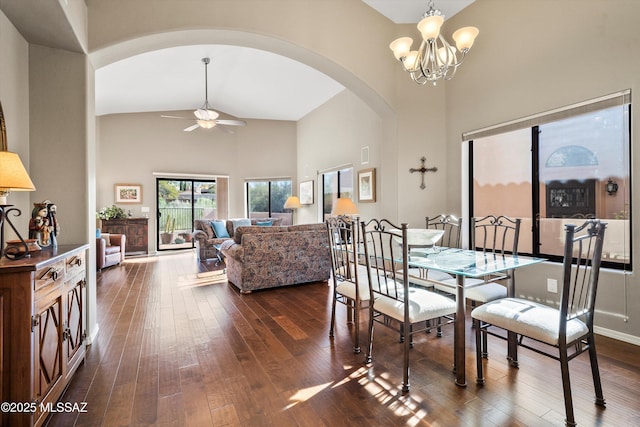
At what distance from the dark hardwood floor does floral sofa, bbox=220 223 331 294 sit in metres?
0.95

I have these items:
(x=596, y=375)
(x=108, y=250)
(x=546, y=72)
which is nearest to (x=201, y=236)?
(x=108, y=250)

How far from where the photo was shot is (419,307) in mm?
2104

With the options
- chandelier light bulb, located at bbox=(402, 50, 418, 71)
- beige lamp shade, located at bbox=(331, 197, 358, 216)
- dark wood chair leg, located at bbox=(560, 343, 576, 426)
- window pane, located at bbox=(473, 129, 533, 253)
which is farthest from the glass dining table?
beige lamp shade, located at bbox=(331, 197, 358, 216)

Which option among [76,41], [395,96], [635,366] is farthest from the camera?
[395,96]

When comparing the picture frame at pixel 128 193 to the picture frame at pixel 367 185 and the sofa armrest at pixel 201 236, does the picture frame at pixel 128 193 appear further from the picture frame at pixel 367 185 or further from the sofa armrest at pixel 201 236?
the picture frame at pixel 367 185

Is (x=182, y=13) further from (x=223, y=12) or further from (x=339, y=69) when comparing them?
(x=339, y=69)

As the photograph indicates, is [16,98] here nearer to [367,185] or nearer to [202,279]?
[202,279]

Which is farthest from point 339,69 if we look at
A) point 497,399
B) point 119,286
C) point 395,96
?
point 119,286

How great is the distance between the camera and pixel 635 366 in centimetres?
221

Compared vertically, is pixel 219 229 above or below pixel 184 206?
below

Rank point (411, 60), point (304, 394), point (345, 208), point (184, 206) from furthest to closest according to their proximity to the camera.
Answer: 1. point (184, 206)
2. point (345, 208)
3. point (411, 60)
4. point (304, 394)

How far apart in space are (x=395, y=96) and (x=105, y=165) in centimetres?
727

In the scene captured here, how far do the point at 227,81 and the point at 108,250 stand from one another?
423 centimetres

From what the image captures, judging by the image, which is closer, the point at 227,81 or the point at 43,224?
the point at 43,224
